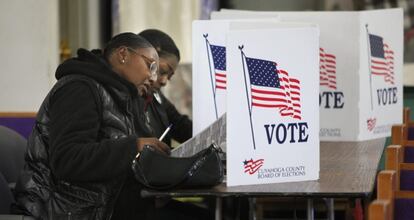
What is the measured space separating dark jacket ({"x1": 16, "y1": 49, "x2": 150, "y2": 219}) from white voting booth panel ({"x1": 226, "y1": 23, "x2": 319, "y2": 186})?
348 mm

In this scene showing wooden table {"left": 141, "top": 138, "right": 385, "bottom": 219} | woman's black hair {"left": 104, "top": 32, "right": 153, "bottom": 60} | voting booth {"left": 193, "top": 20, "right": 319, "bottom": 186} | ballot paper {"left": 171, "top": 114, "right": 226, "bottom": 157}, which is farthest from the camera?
woman's black hair {"left": 104, "top": 32, "right": 153, "bottom": 60}

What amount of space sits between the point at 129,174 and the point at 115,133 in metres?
0.14

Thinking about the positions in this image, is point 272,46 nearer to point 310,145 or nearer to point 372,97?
point 310,145

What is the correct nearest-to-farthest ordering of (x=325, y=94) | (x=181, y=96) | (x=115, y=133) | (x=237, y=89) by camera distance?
(x=237, y=89), (x=115, y=133), (x=325, y=94), (x=181, y=96)

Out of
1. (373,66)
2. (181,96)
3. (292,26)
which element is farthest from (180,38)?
(292,26)

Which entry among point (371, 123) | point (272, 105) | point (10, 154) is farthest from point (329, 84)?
point (272, 105)

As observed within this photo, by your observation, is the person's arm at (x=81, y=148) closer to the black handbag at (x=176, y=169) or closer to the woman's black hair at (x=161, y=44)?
the black handbag at (x=176, y=169)

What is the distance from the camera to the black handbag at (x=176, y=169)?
3.51 m

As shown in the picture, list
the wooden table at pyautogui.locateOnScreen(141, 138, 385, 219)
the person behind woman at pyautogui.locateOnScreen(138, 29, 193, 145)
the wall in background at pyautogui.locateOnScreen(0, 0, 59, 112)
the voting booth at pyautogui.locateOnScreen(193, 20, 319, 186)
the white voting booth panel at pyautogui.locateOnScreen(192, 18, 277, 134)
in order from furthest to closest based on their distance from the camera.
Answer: the wall in background at pyautogui.locateOnScreen(0, 0, 59, 112)
the person behind woman at pyautogui.locateOnScreen(138, 29, 193, 145)
the white voting booth panel at pyautogui.locateOnScreen(192, 18, 277, 134)
the voting booth at pyautogui.locateOnScreen(193, 20, 319, 186)
the wooden table at pyautogui.locateOnScreen(141, 138, 385, 219)

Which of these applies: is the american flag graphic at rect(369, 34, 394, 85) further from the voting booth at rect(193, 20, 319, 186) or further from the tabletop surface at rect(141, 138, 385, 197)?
the voting booth at rect(193, 20, 319, 186)

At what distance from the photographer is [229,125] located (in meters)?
3.57

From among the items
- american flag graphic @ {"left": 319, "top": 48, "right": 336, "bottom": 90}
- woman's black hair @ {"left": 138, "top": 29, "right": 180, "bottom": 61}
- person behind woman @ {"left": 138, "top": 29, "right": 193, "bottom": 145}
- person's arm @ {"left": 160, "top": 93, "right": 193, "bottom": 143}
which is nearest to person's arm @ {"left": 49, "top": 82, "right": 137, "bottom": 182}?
person behind woman @ {"left": 138, "top": 29, "right": 193, "bottom": 145}

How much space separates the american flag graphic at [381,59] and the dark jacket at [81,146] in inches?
70.8

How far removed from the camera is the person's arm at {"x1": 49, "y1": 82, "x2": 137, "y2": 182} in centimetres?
362
